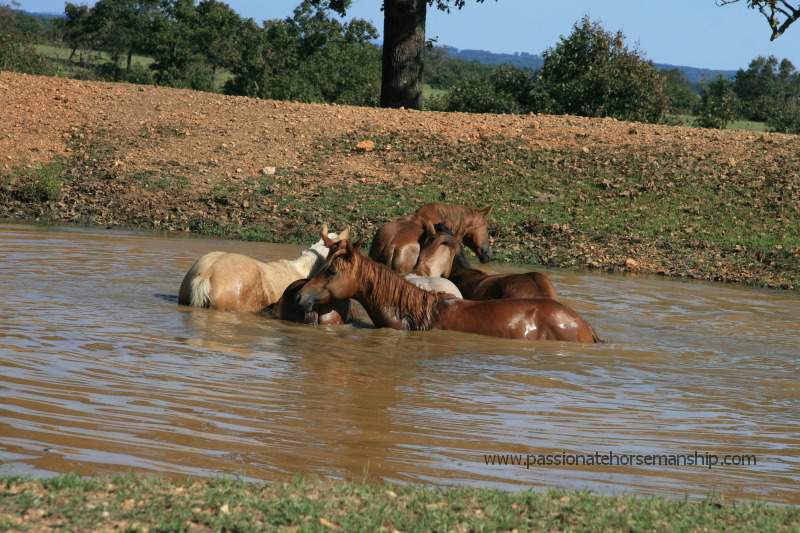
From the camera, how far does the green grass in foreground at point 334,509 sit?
4.70 meters

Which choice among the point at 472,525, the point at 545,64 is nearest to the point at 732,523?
the point at 472,525

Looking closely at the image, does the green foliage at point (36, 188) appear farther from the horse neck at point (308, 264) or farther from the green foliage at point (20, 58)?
the green foliage at point (20, 58)

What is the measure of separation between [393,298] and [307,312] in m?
0.80

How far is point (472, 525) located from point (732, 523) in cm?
117

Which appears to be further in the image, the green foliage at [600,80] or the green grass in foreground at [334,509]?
the green foliage at [600,80]

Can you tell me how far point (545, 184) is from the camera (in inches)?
780

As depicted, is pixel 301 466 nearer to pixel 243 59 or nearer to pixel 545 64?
pixel 545 64

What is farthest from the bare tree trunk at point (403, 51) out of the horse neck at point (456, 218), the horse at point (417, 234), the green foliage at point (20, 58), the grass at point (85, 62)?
the grass at point (85, 62)

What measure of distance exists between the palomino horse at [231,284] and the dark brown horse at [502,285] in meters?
1.54

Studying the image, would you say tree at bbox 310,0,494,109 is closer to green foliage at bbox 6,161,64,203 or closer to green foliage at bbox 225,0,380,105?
green foliage at bbox 6,161,64,203

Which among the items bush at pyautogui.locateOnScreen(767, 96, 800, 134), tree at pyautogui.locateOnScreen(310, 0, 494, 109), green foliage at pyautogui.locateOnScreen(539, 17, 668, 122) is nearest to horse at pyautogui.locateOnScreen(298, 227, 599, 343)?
tree at pyautogui.locateOnScreen(310, 0, 494, 109)

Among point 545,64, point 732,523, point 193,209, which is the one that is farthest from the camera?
point 545,64

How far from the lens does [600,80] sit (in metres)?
28.8

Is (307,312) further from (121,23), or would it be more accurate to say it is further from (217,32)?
(121,23)
